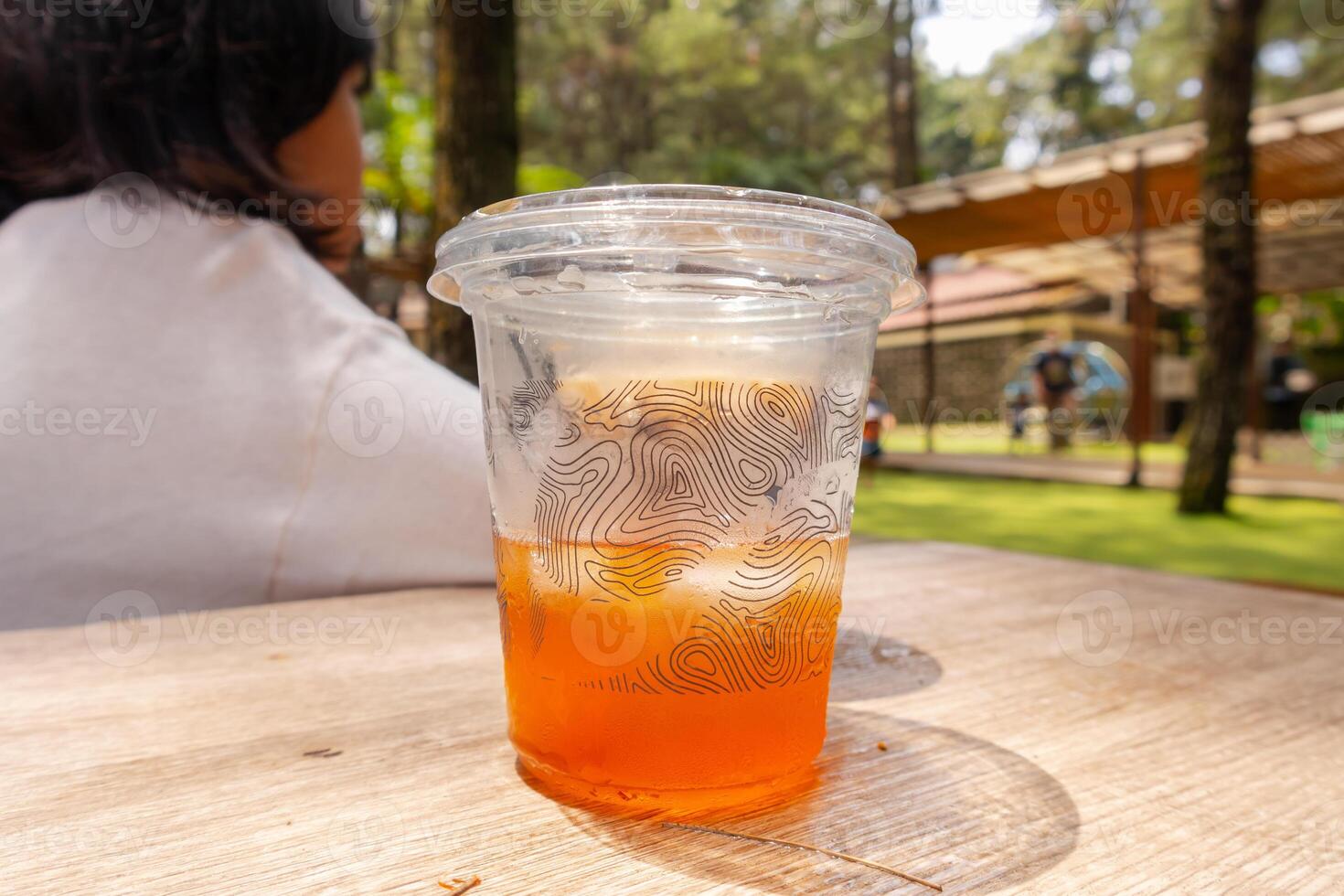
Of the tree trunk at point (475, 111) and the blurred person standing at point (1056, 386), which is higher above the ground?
the tree trunk at point (475, 111)

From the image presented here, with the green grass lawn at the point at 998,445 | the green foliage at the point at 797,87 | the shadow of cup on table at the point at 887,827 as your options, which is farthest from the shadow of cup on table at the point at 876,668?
the green foliage at the point at 797,87

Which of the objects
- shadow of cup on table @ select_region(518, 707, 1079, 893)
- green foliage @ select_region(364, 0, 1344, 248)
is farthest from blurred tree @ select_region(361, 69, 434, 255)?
shadow of cup on table @ select_region(518, 707, 1079, 893)

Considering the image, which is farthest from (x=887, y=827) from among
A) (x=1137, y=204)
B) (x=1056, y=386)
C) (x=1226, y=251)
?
(x=1056, y=386)

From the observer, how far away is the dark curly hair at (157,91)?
1116 mm

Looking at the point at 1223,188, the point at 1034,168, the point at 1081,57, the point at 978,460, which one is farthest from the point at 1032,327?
the point at 1223,188

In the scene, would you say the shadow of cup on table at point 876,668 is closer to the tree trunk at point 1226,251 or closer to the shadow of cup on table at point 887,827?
the shadow of cup on table at point 887,827

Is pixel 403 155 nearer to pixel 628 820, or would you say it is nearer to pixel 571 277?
pixel 571 277

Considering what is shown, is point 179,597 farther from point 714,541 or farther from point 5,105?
point 714,541

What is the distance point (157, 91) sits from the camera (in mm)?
1145

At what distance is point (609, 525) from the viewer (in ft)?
1.66

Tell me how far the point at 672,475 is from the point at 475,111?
2874mm

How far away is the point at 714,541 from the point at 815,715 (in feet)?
0.44

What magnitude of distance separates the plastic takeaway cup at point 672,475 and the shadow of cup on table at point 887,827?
0.03 meters

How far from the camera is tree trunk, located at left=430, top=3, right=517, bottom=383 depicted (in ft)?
9.94
